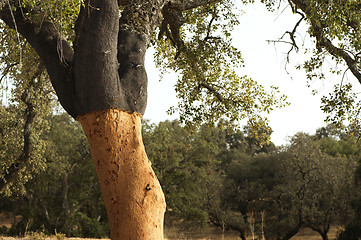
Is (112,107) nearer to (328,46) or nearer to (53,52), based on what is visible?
(53,52)

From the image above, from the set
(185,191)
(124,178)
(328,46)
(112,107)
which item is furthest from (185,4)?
(185,191)

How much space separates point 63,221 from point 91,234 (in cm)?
197

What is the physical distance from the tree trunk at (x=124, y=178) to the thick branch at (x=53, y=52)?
491 mm

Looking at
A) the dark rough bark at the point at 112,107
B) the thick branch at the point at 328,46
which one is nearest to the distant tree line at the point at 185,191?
the thick branch at the point at 328,46

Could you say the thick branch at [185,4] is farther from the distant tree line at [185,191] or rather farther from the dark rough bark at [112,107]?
the distant tree line at [185,191]

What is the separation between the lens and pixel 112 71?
5.38m

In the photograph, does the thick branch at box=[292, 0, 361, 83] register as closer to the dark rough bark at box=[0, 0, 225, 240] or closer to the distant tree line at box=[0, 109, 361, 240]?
the dark rough bark at box=[0, 0, 225, 240]

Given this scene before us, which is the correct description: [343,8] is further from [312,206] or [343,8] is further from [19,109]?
[312,206]

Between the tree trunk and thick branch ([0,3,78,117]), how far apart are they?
0.49 metres

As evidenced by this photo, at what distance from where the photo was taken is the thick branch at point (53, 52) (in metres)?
5.59

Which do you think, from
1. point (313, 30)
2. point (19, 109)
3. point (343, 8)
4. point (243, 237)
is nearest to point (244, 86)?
point (313, 30)

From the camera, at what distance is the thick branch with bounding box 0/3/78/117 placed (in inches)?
220

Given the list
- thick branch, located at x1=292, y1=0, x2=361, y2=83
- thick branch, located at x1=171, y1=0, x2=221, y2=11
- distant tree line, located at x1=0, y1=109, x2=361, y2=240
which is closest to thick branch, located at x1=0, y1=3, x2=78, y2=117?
thick branch, located at x1=171, y1=0, x2=221, y2=11

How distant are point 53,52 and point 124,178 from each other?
7.66 feet
